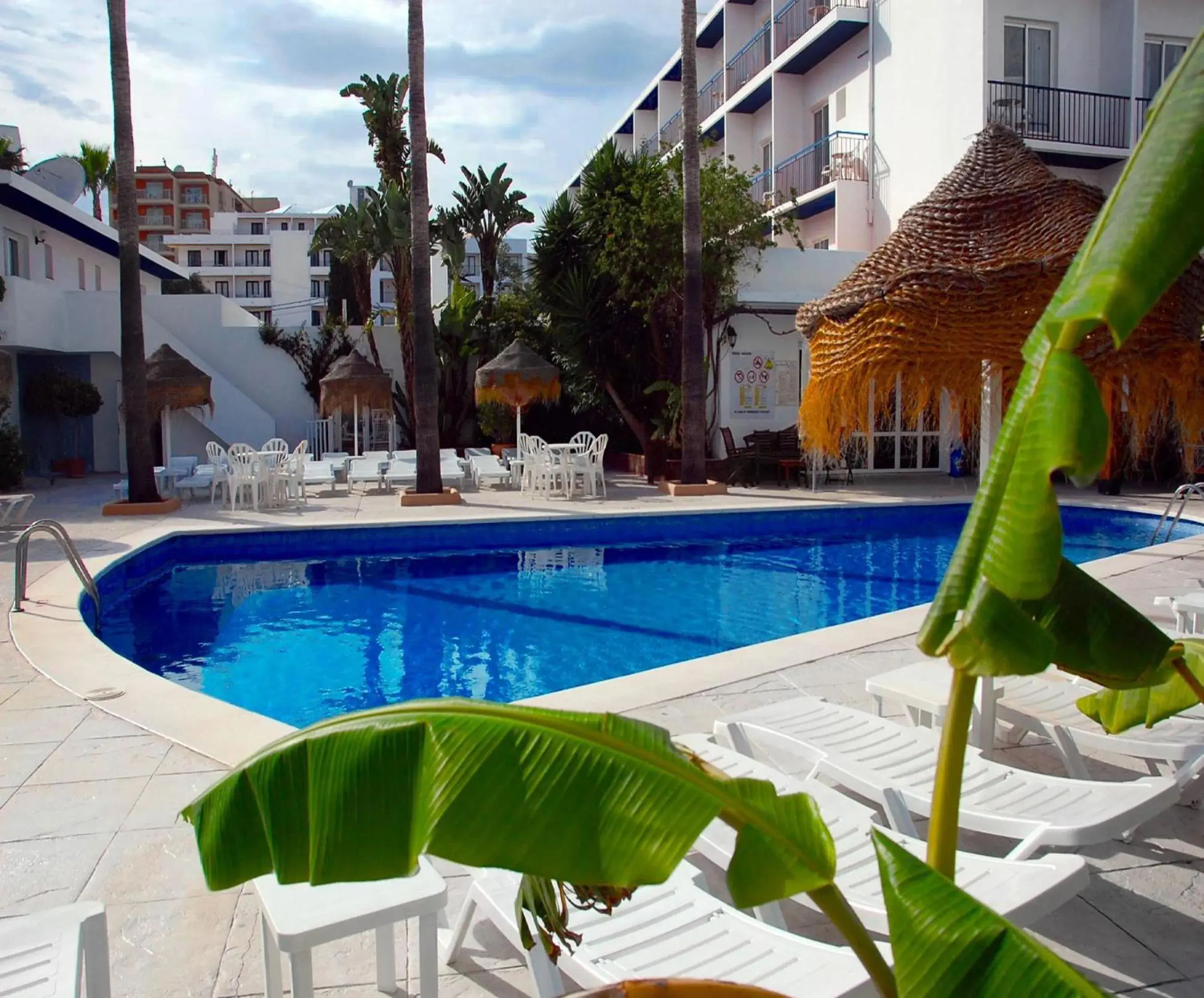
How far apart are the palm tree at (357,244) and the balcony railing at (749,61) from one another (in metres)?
10.7

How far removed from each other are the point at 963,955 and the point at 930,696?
3516 millimetres

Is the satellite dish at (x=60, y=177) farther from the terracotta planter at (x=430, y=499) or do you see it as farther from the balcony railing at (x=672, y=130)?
the balcony railing at (x=672, y=130)

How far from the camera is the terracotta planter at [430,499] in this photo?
49.1 ft

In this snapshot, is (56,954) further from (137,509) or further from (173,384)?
(173,384)

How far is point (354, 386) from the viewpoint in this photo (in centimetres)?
1852

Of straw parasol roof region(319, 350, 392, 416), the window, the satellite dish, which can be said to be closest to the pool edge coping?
straw parasol roof region(319, 350, 392, 416)

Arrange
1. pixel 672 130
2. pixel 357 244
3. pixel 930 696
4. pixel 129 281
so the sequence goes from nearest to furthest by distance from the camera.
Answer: pixel 930 696 < pixel 129 281 < pixel 357 244 < pixel 672 130

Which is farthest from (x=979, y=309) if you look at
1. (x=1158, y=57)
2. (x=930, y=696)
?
(x=1158, y=57)

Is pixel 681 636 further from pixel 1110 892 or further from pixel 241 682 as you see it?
pixel 1110 892

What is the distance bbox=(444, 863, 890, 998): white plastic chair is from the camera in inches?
92.4

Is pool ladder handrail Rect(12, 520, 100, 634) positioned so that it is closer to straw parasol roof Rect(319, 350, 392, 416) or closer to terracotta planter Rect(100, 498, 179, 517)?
terracotta planter Rect(100, 498, 179, 517)

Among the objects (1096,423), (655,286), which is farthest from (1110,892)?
(655,286)

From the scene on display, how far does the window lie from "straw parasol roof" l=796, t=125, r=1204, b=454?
1822 cm

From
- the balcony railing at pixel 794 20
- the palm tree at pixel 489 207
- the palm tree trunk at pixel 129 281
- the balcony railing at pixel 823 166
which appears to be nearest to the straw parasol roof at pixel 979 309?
the palm tree trunk at pixel 129 281
